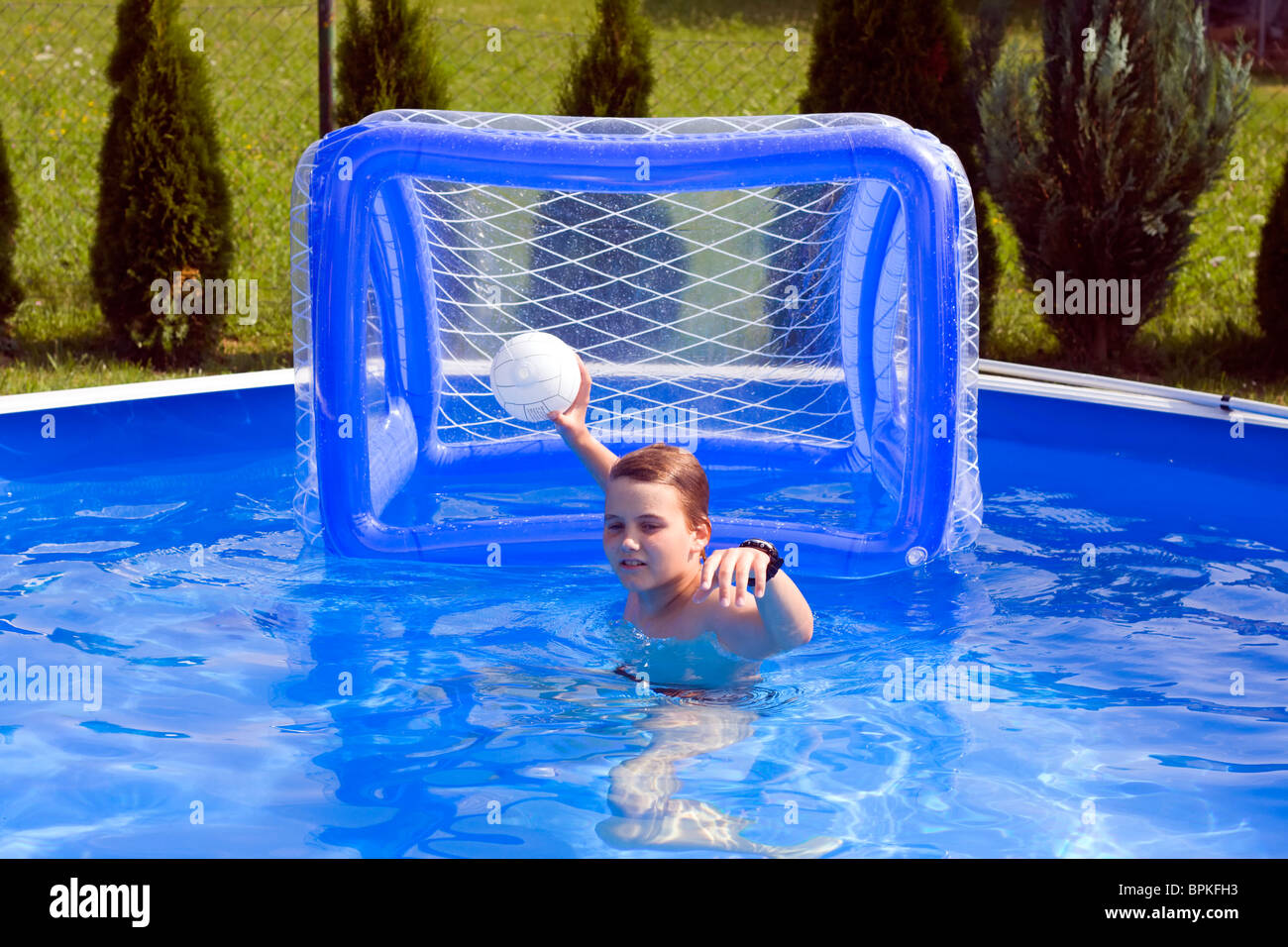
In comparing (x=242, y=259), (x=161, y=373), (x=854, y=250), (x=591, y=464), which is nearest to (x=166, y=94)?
(x=161, y=373)

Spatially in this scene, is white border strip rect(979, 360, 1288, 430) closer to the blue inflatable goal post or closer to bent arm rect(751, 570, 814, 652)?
the blue inflatable goal post

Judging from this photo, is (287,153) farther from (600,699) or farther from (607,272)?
(600,699)

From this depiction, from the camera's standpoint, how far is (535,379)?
445cm

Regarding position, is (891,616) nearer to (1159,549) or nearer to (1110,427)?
(1159,549)

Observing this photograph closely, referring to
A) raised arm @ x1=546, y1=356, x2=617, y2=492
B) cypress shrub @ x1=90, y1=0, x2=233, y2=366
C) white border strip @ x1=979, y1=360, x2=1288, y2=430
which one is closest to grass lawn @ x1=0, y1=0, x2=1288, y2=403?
cypress shrub @ x1=90, y1=0, x2=233, y2=366

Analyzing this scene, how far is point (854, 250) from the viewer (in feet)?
19.0

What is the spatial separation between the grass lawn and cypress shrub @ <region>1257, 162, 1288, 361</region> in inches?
8.8

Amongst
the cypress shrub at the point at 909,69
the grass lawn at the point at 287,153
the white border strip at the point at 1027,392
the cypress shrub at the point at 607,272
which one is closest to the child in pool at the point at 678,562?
the cypress shrub at the point at 607,272

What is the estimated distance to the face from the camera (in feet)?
12.2

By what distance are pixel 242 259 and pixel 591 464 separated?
7.20 m

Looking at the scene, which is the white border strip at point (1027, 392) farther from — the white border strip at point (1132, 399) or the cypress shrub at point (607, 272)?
the cypress shrub at point (607, 272)

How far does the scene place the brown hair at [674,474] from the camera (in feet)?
12.3

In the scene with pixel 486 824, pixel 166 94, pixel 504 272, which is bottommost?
pixel 486 824
